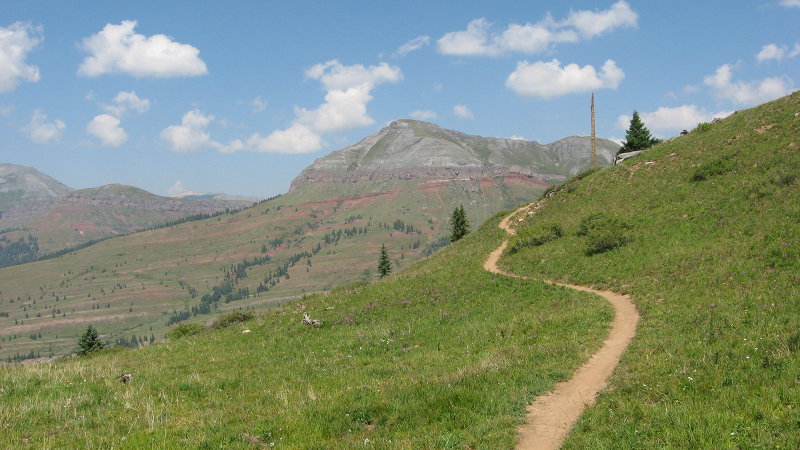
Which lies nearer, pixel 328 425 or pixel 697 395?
pixel 697 395

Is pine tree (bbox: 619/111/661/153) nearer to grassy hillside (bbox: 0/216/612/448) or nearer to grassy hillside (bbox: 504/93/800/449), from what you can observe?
grassy hillside (bbox: 504/93/800/449)

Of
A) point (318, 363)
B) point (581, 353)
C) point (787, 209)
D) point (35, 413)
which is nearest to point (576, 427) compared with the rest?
point (581, 353)

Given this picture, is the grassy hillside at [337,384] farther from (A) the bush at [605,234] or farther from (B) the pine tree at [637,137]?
(B) the pine tree at [637,137]

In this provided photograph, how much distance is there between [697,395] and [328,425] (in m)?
9.52

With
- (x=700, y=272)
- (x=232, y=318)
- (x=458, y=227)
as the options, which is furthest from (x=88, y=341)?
(x=700, y=272)

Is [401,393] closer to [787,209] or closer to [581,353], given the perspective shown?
[581,353]

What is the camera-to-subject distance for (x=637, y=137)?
73.6 m

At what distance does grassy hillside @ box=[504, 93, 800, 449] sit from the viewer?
32.2ft

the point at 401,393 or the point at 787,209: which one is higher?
the point at 787,209

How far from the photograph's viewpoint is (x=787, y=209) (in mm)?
27562

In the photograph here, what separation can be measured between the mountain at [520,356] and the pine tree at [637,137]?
104 feet

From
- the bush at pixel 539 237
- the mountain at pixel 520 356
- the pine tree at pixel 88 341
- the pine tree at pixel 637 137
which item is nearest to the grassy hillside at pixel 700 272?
the mountain at pixel 520 356

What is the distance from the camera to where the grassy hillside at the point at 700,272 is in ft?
32.2

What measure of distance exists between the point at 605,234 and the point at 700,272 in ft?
35.2
